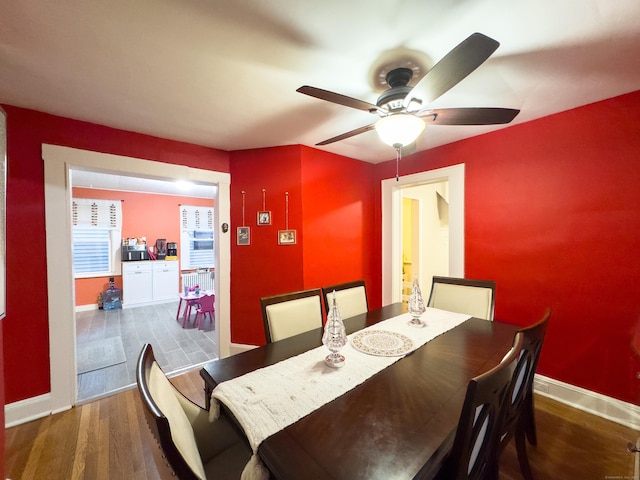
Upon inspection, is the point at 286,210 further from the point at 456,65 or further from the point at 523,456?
the point at 523,456

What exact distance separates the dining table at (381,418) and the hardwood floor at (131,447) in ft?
2.51

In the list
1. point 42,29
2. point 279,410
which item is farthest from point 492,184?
point 42,29

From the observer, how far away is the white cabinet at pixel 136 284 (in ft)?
16.4

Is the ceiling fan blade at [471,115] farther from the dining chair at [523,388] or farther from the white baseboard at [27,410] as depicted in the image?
the white baseboard at [27,410]

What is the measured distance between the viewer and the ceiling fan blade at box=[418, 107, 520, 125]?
51.5 inches

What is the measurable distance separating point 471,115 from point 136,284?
6231 millimetres

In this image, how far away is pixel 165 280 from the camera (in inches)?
214

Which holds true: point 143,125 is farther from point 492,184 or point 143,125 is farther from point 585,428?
point 585,428

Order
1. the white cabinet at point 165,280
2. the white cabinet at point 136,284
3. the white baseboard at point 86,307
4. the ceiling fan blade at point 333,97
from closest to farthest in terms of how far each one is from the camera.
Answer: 1. the ceiling fan blade at point 333,97
2. the white baseboard at point 86,307
3. the white cabinet at point 136,284
4. the white cabinet at point 165,280

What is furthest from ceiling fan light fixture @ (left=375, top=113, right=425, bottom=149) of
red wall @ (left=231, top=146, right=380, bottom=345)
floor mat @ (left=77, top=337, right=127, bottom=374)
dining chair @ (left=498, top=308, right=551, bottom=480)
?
floor mat @ (left=77, top=337, right=127, bottom=374)

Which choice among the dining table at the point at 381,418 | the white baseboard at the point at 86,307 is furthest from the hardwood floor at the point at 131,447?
the white baseboard at the point at 86,307

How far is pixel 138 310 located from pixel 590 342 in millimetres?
6460

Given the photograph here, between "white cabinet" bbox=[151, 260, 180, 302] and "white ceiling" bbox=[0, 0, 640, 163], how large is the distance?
13.5 ft

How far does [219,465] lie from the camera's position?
959 mm
